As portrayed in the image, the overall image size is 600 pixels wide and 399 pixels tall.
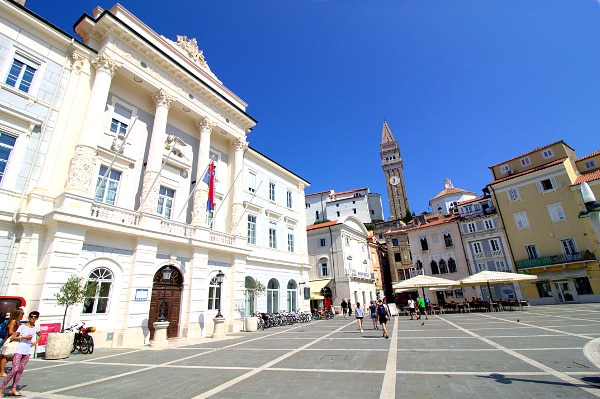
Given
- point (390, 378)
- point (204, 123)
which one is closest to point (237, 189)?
point (204, 123)

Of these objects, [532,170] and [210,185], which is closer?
[210,185]

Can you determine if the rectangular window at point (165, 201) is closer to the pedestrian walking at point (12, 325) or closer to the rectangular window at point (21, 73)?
the rectangular window at point (21, 73)

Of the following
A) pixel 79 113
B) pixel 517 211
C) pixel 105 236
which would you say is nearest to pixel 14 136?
pixel 79 113

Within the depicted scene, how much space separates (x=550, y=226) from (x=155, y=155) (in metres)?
37.6

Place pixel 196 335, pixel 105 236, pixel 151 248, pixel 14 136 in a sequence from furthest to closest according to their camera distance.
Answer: pixel 196 335, pixel 151 248, pixel 105 236, pixel 14 136

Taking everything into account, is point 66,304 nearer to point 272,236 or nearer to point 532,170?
point 272,236

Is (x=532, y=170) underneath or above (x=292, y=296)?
above

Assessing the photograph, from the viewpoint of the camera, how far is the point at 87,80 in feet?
45.9

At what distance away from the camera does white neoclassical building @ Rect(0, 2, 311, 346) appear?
11195 mm

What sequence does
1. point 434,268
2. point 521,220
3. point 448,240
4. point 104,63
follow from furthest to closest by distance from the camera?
point 434,268 < point 448,240 < point 521,220 < point 104,63

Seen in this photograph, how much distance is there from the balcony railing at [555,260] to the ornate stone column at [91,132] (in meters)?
Answer: 38.6

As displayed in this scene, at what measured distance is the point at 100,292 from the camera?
40.6ft

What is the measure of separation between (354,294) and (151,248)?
81.2 ft

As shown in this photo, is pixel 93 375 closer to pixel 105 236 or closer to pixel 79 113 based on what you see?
pixel 105 236
